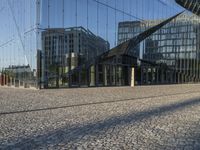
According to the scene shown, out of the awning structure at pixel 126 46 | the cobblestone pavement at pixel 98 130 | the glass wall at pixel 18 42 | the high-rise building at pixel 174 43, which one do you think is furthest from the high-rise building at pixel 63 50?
the cobblestone pavement at pixel 98 130

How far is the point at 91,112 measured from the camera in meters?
11.7

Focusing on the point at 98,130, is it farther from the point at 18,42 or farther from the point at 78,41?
the point at 18,42

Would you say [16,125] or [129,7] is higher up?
[129,7]

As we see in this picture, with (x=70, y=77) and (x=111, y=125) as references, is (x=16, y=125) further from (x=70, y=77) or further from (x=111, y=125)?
(x=70, y=77)

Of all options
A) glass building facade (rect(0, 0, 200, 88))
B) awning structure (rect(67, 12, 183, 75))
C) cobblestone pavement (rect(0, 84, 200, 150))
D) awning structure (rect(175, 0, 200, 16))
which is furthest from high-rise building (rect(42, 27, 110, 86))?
awning structure (rect(175, 0, 200, 16))

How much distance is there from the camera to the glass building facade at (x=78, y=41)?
97.0 feet

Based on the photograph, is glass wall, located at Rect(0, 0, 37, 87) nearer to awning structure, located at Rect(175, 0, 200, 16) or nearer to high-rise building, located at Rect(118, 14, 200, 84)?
high-rise building, located at Rect(118, 14, 200, 84)

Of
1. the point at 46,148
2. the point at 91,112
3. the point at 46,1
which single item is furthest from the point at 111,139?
the point at 46,1

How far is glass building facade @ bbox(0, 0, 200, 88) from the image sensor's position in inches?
1164

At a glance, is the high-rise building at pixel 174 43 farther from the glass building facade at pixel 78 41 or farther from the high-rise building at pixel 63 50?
the high-rise building at pixel 63 50

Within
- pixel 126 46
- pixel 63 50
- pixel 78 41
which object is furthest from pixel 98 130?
pixel 126 46

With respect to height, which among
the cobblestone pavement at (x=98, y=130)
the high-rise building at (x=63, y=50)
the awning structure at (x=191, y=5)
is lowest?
the cobblestone pavement at (x=98, y=130)

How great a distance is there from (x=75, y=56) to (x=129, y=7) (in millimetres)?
11114

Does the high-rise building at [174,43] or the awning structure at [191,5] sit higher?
the awning structure at [191,5]
